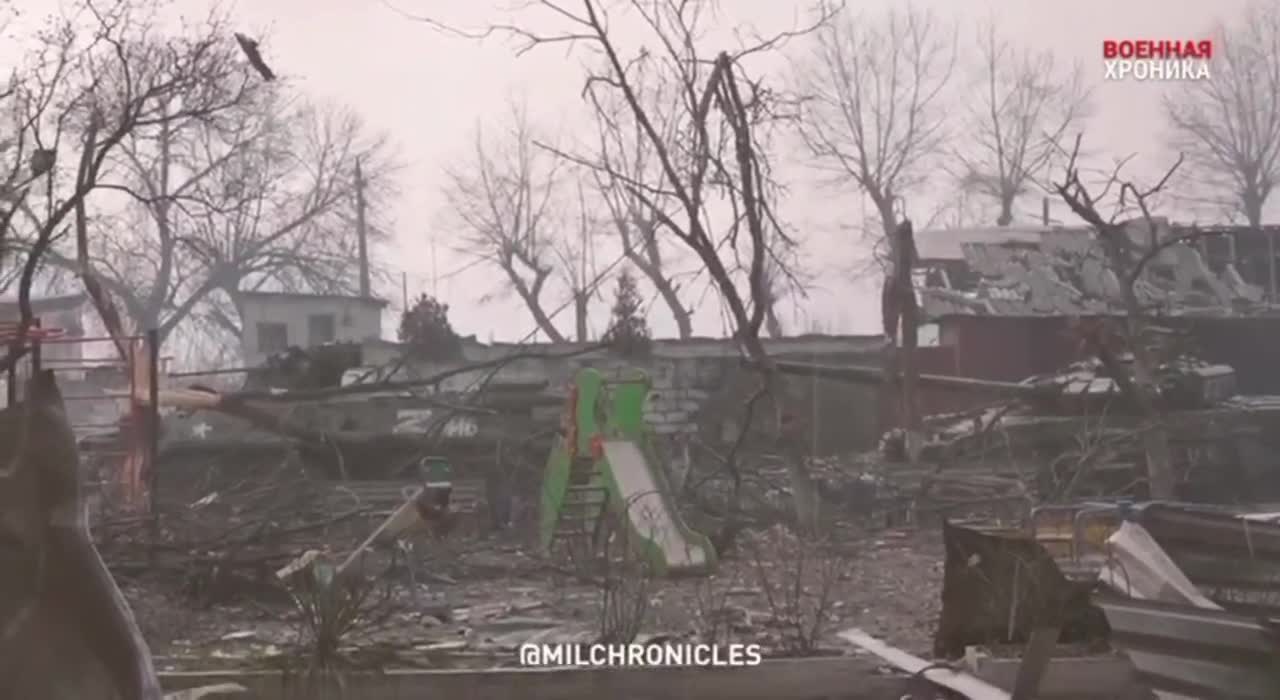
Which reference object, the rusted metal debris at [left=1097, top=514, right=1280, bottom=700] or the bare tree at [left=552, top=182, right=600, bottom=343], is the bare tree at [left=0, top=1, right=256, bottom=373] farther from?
the rusted metal debris at [left=1097, top=514, right=1280, bottom=700]

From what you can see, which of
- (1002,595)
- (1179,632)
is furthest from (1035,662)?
(1179,632)

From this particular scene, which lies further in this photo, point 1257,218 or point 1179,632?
point 1257,218

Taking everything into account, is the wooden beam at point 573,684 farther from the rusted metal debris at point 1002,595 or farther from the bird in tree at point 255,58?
the bird in tree at point 255,58

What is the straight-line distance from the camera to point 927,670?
107 inches

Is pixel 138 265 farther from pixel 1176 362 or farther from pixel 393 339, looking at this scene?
pixel 1176 362

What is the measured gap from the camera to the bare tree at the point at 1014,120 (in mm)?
2826

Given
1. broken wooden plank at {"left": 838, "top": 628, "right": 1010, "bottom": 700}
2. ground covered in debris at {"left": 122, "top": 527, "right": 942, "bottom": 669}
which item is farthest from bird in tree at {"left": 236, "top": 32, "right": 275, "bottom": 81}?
broken wooden plank at {"left": 838, "top": 628, "right": 1010, "bottom": 700}

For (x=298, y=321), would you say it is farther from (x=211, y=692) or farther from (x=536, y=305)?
(x=211, y=692)

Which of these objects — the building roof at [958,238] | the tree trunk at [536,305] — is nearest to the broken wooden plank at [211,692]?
the tree trunk at [536,305]

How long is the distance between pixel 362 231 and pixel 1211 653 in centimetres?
175

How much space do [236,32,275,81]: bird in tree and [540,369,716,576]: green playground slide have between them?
33.9 inches

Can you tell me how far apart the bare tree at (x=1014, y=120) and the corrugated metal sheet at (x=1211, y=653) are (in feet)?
2.70

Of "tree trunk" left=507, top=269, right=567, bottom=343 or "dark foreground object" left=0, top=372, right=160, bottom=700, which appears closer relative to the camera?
"dark foreground object" left=0, top=372, right=160, bottom=700

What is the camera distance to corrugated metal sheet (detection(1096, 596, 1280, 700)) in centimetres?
251
